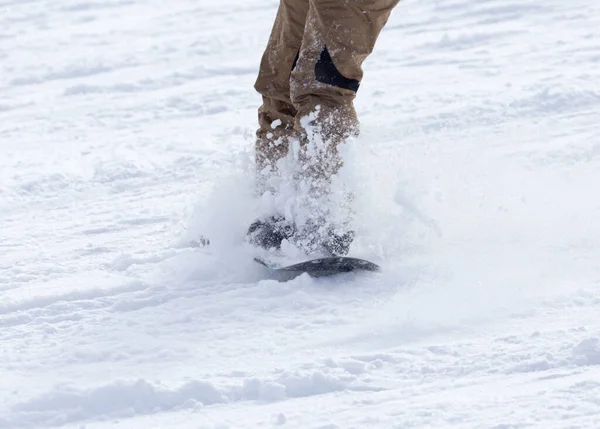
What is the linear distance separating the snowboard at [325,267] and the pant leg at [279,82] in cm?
39

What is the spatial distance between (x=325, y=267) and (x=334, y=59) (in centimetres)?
57

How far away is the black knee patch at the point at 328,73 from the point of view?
105 inches

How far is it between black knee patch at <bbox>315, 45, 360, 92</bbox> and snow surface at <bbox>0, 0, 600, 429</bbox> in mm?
175

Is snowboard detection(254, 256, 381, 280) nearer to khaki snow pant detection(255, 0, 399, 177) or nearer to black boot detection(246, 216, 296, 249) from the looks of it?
black boot detection(246, 216, 296, 249)

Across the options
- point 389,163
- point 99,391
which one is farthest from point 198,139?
point 99,391

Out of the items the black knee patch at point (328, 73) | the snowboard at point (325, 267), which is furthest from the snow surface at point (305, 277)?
the black knee patch at point (328, 73)

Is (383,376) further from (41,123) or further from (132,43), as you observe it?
(132,43)

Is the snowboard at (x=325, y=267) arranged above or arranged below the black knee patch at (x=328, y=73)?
below

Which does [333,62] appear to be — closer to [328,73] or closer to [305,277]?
[328,73]

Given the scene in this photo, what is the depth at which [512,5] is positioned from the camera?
5.67 m

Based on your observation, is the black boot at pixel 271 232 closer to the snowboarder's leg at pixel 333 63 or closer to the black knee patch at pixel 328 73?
the snowboarder's leg at pixel 333 63

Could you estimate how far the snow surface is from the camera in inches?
80.0

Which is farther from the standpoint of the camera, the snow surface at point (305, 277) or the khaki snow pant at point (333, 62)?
the khaki snow pant at point (333, 62)

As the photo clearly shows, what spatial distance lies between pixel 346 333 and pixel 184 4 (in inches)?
168
